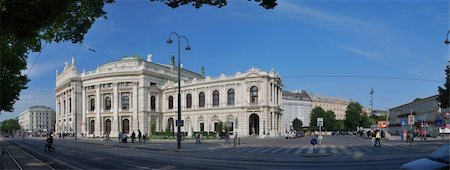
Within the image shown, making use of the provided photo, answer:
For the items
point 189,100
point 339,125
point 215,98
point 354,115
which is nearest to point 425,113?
point 215,98

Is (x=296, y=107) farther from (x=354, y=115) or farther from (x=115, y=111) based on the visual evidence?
(x=115, y=111)

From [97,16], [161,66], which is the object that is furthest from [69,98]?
[97,16]

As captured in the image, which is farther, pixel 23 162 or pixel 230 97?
pixel 230 97

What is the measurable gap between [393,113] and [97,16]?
125m

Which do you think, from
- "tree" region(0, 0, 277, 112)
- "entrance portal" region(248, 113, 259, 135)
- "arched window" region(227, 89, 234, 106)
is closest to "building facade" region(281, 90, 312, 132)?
"entrance portal" region(248, 113, 259, 135)

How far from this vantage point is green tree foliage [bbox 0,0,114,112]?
11.1 meters

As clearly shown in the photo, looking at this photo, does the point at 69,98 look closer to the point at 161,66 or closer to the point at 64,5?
the point at 161,66

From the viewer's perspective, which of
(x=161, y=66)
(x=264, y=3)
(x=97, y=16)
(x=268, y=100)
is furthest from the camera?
(x=161, y=66)

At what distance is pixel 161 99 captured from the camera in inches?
4702

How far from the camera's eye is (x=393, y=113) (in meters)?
134

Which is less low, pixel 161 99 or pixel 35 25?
pixel 35 25

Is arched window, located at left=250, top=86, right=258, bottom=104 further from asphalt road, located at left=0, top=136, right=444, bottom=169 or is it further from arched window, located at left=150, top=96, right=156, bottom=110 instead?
asphalt road, located at left=0, top=136, right=444, bottom=169

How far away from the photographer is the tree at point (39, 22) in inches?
440

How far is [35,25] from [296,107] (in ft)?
579
